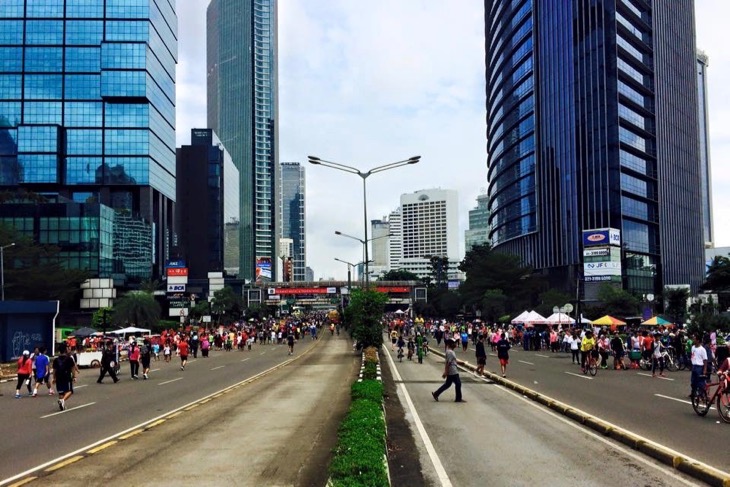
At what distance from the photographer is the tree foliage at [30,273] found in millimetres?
68625

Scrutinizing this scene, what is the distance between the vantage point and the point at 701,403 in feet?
50.1

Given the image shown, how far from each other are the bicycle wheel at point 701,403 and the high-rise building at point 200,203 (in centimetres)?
14915

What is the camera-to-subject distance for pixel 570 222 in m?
88.9

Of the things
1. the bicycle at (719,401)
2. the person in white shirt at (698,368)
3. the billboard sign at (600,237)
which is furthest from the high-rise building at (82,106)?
the bicycle at (719,401)

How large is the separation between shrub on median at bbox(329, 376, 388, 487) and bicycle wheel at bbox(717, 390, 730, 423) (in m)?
7.37

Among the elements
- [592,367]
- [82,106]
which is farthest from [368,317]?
[82,106]

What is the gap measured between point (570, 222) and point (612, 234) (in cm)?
959

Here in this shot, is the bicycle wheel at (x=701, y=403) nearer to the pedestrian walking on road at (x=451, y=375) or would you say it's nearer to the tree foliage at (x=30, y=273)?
the pedestrian walking on road at (x=451, y=375)

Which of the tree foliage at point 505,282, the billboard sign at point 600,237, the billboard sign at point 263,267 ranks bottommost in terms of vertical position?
the tree foliage at point 505,282

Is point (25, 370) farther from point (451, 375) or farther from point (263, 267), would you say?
point (263, 267)

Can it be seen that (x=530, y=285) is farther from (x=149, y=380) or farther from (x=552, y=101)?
(x=149, y=380)

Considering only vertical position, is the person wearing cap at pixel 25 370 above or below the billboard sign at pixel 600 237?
below

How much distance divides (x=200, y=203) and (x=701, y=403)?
152298 millimetres

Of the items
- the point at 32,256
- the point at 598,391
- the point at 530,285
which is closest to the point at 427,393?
the point at 598,391
